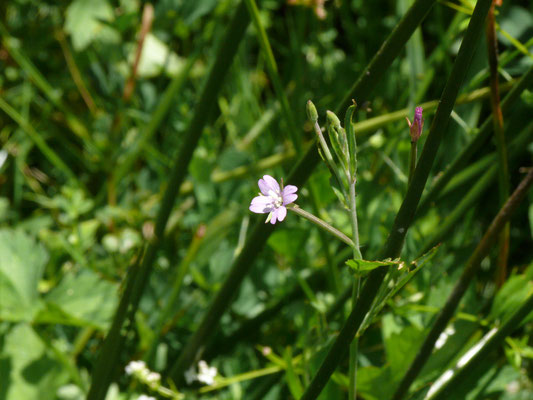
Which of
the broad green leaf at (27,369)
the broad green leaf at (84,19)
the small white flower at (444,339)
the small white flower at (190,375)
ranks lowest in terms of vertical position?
the broad green leaf at (27,369)

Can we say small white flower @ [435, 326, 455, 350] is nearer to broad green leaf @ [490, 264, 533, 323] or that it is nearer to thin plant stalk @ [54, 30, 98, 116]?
broad green leaf @ [490, 264, 533, 323]

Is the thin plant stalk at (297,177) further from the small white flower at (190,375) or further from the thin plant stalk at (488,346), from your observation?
the thin plant stalk at (488,346)

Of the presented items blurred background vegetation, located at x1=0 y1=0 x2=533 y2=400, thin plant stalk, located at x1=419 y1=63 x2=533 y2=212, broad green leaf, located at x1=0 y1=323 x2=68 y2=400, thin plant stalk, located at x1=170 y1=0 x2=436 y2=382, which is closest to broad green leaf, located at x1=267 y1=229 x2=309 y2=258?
blurred background vegetation, located at x1=0 y1=0 x2=533 y2=400

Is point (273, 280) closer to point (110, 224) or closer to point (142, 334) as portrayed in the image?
point (142, 334)

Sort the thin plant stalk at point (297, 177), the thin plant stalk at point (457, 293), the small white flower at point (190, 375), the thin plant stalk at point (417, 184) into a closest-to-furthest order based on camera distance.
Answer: the thin plant stalk at point (417, 184)
the thin plant stalk at point (297, 177)
the thin plant stalk at point (457, 293)
the small white flower at point (190, 375)

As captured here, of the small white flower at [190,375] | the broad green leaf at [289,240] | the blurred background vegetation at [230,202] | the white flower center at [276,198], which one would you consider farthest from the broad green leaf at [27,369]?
the white flower center at [276,198]

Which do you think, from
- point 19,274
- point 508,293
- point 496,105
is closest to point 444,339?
point 508,293
